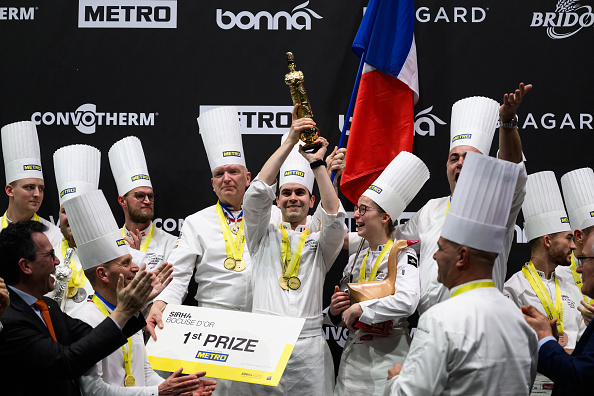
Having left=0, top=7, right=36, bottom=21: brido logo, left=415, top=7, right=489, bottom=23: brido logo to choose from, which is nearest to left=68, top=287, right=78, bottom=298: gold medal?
left=0, top=7, right=36, bottom=21: brido logo

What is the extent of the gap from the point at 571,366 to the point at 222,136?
10.1 ft

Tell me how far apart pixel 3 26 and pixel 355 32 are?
2887 mm

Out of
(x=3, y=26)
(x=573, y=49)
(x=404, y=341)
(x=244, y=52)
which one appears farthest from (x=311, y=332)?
(x=3, y=26)

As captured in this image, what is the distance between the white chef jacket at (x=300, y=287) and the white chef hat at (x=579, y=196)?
180 cm

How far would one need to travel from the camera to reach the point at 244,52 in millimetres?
5582

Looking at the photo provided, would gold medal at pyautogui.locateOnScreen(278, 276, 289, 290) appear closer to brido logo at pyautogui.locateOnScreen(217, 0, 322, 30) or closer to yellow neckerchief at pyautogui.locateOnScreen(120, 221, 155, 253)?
yellow neckerchief at pyautogui.locateOnScreen(120, 221, 155, 253)

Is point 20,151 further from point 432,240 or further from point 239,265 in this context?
point 432,240

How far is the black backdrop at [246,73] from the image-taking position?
17.9 feet

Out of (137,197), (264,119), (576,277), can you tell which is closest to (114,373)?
(137,197)

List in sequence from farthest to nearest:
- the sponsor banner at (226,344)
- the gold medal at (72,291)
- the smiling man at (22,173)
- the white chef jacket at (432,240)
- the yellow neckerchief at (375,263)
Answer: the smiling man at (22,173), the gold medal at (72,291), the yellow neckerchief at (375,263), the white chef jacket at (432,240), the sponsor banner at (226,344)

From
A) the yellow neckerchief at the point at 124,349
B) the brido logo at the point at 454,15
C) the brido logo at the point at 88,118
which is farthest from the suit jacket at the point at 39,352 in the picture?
the brido logo at the point at 454,15

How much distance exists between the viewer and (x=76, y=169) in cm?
514

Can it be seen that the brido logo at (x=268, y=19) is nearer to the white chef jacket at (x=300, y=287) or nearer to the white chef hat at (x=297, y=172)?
the white chef hat at (x=297, y=172)

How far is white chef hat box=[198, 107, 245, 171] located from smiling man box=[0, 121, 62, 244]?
4.33ft
